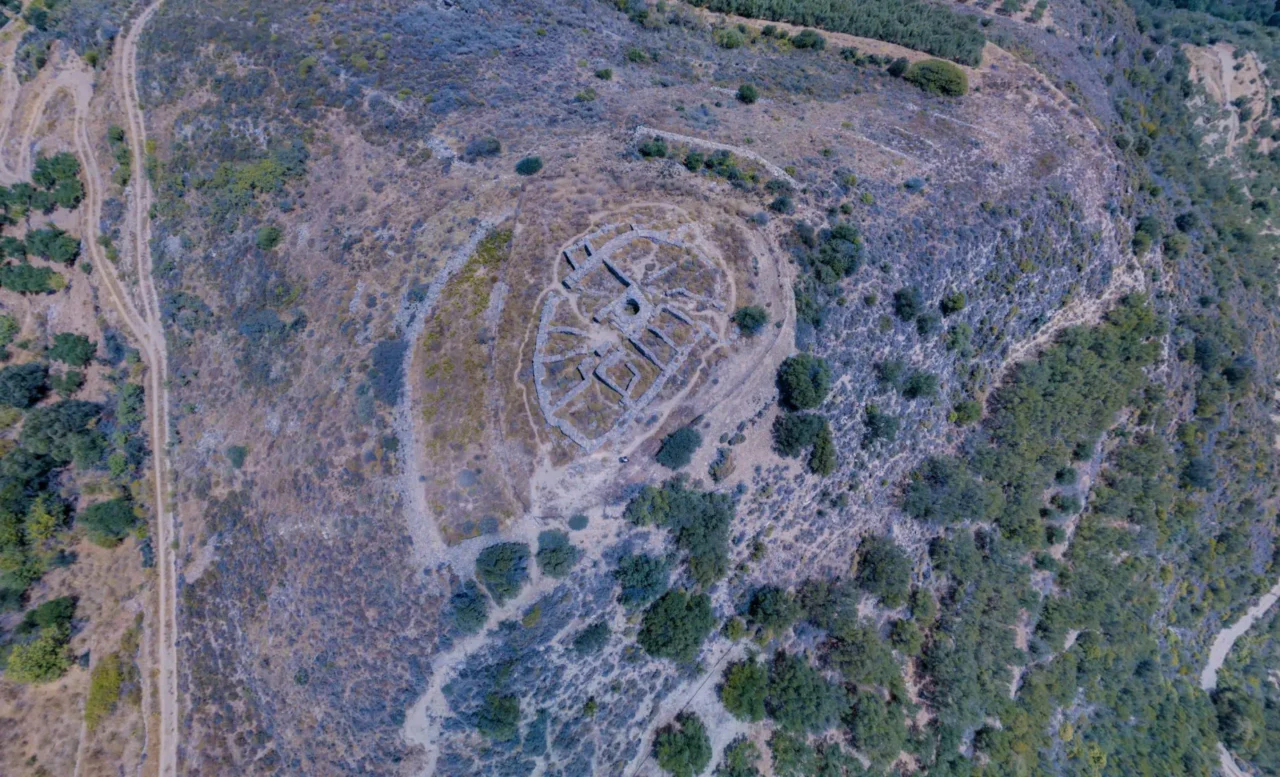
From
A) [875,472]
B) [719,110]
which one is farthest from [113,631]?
[719,110]

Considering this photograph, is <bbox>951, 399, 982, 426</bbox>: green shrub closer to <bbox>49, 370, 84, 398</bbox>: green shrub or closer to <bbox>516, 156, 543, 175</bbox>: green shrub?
<bbox>516, 156, 543, 175</bbox>: green shrub

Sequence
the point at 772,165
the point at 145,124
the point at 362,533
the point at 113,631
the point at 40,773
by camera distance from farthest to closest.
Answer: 1. the point at 145,124
2. the point at 772,165
3. the point at 113,631
4. the point at 40,773
5. the point at 362,533

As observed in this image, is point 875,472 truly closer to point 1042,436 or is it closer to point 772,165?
point 1042,436

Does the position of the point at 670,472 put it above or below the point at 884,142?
below

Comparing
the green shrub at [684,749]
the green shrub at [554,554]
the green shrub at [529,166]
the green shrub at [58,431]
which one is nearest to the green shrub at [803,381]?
the green shrub at [554,554]

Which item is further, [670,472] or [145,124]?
[145,124]

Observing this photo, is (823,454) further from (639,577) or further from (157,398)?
(157,398)

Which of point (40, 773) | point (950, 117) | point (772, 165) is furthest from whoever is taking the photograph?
point (950, 117)

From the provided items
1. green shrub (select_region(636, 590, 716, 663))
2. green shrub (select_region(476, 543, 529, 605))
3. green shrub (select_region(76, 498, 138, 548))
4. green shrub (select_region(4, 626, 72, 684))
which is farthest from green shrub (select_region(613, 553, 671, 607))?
green shrub (select_region(4, 626, 72, 684))
